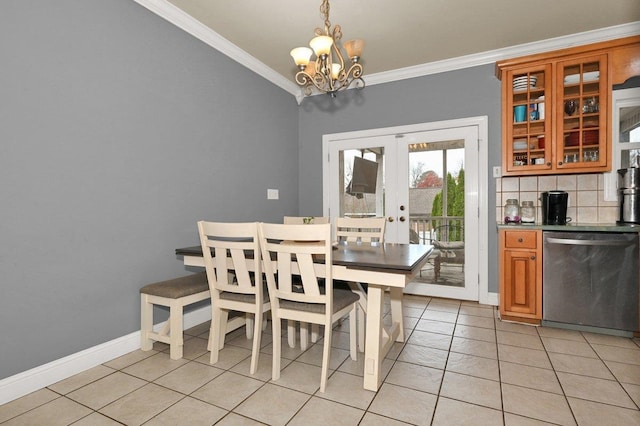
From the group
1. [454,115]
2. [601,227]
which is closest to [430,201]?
[454,115]

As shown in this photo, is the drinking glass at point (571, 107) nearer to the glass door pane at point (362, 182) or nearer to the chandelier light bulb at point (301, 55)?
the glass door pane at point (362, 182)

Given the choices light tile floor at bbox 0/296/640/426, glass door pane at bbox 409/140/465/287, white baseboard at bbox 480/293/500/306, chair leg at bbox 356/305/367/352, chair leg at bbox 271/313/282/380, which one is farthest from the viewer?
glass door pane at bbox 409/140/465/287

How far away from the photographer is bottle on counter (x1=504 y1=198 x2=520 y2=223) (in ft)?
10.7

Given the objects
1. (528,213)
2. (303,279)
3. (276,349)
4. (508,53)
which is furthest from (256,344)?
(508,53)

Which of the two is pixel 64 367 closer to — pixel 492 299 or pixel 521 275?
pixel 521 275

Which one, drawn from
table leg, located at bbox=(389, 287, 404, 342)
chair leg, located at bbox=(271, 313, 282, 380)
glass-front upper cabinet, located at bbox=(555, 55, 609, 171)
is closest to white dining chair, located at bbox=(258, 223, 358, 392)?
chair leg, located at bbox=(271, 313, 282, 380)

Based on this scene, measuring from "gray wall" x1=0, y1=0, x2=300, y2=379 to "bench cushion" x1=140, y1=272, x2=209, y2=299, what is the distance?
188mm

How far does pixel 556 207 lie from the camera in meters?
3.04

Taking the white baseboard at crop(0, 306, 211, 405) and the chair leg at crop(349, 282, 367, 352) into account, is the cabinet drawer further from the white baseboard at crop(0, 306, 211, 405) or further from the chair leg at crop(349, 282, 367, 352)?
the white baseboard at crop(0, 306, 211, 405)

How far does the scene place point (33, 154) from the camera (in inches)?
74.5

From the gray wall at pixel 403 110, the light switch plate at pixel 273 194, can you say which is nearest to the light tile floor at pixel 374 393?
the gray wall at pixel 403 110

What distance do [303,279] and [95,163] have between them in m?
1.59

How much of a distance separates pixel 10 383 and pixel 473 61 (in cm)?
448

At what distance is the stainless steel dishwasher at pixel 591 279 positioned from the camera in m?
2.56
